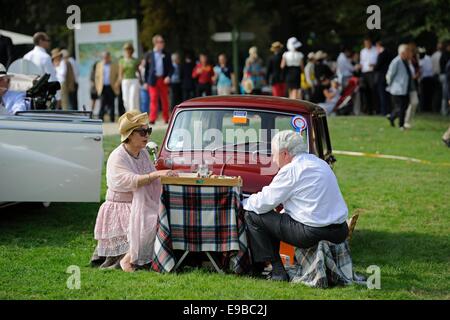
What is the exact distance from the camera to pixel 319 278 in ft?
23.5

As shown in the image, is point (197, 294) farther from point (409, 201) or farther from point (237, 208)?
point (409, 201)

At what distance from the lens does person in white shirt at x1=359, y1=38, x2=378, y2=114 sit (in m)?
25.4

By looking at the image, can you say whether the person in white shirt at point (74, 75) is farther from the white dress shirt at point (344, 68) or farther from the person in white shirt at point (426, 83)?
the person in white shirt at point (426, 83)

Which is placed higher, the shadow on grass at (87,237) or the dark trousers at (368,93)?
the dark trousers at (368,93)

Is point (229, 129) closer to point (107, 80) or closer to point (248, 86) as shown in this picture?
point (107, 80)

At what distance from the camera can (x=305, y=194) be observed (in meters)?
7.29

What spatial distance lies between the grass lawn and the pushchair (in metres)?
9.56

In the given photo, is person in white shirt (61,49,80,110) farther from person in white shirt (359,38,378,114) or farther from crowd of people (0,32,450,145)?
person in white shirt (359,38,378,114)

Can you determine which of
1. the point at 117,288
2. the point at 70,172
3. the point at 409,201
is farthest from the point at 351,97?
the point at 117,288

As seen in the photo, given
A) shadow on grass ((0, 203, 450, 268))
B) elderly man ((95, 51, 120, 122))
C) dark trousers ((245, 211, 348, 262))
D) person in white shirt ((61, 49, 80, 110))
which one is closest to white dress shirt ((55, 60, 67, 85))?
person in white shirt ((61, 49, 80, 110))

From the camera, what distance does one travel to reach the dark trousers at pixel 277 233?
7.27 m

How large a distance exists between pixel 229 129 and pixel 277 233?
1826 mm

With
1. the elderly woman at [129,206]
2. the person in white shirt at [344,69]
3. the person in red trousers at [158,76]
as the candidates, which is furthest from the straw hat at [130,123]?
the person in white shirt at [344,69]

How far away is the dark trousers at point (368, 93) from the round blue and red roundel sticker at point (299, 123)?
17.3 metres
